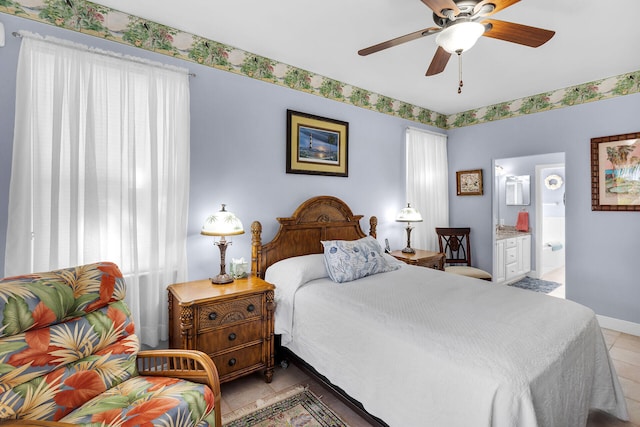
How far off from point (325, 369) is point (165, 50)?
2676 mm

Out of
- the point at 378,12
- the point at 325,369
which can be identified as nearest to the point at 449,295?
the point at 325,369

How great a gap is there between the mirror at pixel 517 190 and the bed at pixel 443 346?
4144 millimetres

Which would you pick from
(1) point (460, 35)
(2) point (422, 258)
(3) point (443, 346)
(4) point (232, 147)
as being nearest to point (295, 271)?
(4) point (232, 147)

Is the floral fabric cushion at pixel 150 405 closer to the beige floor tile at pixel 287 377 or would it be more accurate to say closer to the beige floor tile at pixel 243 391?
the beige floor tile at pixel 243 391

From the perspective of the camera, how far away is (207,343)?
2141 millimetres

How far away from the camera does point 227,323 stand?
87.5 inches

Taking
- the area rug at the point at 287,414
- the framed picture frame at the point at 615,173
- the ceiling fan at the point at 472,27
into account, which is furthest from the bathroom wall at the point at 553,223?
the area rug at the point at 287,414

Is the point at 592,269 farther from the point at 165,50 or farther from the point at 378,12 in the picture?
the point at 165,50

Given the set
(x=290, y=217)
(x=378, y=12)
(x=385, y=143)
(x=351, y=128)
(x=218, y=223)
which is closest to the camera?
(x=378, y=12)

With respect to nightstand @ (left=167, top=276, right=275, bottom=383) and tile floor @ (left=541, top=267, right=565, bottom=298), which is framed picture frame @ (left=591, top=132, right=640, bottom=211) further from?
nightstand @ (left=167, top=276, right=275, bottom=383)

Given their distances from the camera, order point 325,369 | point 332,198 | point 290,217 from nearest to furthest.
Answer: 1. point 325,369
2. point 290,217
3. point 332,198

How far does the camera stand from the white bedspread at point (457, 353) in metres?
1.30

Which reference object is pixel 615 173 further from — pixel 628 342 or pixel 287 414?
pixel 287 414

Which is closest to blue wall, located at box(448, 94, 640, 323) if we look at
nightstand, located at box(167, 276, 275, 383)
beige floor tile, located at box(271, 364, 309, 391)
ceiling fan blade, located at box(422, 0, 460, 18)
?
ceiling fan blade, located at box(422, 0, 460, 18)
